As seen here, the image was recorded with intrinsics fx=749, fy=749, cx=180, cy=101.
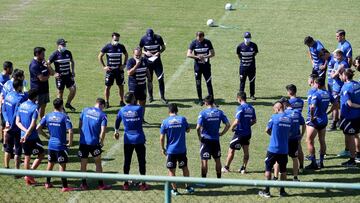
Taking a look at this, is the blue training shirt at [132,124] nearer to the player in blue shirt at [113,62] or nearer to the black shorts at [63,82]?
the black shorts at [63,82]

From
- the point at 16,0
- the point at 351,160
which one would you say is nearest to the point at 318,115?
the point at 351,160

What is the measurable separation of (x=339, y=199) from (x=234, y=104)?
679 cm

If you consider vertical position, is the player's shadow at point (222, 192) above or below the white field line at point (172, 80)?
below

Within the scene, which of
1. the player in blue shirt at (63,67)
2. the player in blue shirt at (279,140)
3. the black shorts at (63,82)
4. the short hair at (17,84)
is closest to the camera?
the player in blue shirt at (279,140)

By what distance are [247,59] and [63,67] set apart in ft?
16.1

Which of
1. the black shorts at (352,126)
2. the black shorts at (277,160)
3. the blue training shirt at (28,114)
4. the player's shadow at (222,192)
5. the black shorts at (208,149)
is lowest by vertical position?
the player's shadow at (222,192)

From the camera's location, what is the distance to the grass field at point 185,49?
14234 millimetres

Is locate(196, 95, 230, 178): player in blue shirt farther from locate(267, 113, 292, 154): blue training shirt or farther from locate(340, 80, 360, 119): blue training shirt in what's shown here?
locate(340, 80, 360, 119): blue training shirt

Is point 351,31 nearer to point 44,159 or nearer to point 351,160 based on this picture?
point 351,160

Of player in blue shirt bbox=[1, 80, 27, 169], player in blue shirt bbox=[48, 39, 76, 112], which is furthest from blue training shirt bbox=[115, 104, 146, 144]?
player in blue shirt bbox=[48, 39, 76, 112]

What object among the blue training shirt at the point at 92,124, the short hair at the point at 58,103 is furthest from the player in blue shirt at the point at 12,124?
the blue training shirt at the point at 92,124

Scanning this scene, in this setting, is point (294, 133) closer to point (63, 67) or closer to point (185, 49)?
point (63, 67)

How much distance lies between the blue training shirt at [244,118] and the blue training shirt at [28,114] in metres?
3.93

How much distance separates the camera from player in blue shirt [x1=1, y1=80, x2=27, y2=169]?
14.9m
